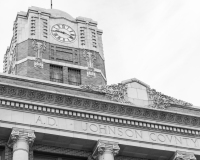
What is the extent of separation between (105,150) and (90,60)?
15893mm

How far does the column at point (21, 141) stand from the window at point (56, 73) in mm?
13382

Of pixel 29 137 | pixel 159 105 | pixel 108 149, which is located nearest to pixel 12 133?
pixel 29 137

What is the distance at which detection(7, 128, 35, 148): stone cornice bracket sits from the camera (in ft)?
103

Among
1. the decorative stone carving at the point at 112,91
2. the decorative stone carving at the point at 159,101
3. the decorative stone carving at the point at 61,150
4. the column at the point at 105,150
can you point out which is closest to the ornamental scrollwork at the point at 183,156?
the decorative stone carving at the point at 159,101

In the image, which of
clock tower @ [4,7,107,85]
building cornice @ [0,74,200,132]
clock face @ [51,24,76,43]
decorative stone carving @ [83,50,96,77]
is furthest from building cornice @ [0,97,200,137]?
clock face @ [51,24,76,43]

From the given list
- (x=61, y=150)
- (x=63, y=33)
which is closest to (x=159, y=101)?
(x=61, y=150)

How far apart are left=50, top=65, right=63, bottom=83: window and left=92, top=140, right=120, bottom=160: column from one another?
1233 centimetres

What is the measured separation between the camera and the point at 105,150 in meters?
33.6

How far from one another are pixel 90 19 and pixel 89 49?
171 inches

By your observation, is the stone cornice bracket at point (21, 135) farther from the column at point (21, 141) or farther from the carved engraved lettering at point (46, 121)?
the carved engraved lettering at point (46, 121)

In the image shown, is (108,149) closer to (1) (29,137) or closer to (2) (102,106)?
(2) (102,106)

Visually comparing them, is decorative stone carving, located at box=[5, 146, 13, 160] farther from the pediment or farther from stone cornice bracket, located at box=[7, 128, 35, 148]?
the pediment

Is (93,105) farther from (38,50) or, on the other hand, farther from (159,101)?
(38,50)

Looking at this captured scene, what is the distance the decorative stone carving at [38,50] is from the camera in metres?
45.3
